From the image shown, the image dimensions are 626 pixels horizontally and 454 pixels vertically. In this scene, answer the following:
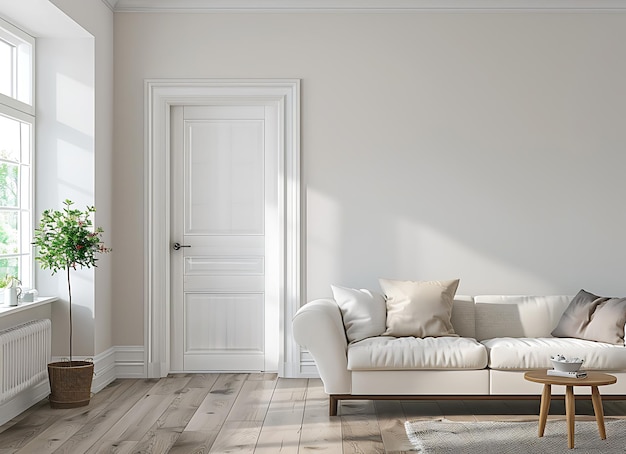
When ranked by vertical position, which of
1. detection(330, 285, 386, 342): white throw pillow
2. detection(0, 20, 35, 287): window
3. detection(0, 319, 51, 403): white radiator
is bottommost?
detection(0, 319, 51, 403): white radiator

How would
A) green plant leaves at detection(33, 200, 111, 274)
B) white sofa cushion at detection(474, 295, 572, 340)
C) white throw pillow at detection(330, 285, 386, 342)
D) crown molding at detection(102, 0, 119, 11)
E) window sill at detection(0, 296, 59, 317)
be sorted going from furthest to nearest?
crown molding at detection(102, 0, 119, 11) < white sofa cushion at detection(474, 295, 572, 340) < white throw pillow at detection(330, 285, 386, 342) < green plant leaves at detection(33, 200, 111, 274) < window sill at detection(0, 296, 59, 317)

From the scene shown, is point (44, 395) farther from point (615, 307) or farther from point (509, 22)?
Answer: point (509, 22)

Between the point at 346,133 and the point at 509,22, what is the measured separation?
1479 mm

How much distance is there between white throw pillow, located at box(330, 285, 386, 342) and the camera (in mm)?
5082

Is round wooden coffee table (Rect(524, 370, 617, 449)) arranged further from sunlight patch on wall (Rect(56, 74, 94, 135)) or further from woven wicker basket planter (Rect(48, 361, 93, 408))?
sunlight patch on wall (Rect(56, 74, 94, 135))

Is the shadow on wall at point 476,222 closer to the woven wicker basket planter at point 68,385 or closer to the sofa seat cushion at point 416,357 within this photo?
the sofa seat cushion at point 416,357

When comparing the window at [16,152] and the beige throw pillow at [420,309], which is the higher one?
the window at [16,152]

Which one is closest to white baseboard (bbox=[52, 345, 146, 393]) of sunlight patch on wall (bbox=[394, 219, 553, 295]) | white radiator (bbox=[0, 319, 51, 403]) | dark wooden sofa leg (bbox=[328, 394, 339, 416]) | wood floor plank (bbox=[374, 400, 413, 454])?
white radiator (bbox=[0, 319, 51, 403])

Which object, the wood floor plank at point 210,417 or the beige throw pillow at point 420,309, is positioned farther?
the beige throw pillow at point 420,309

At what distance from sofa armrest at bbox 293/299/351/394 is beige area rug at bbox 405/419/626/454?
0.50 meters

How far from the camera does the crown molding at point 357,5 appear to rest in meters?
5.78

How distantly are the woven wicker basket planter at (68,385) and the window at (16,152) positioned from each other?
71cm

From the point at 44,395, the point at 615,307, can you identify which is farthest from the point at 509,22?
the point at 44,395

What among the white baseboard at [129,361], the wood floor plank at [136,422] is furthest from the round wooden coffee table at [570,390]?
the white baseboard at [129,361]
